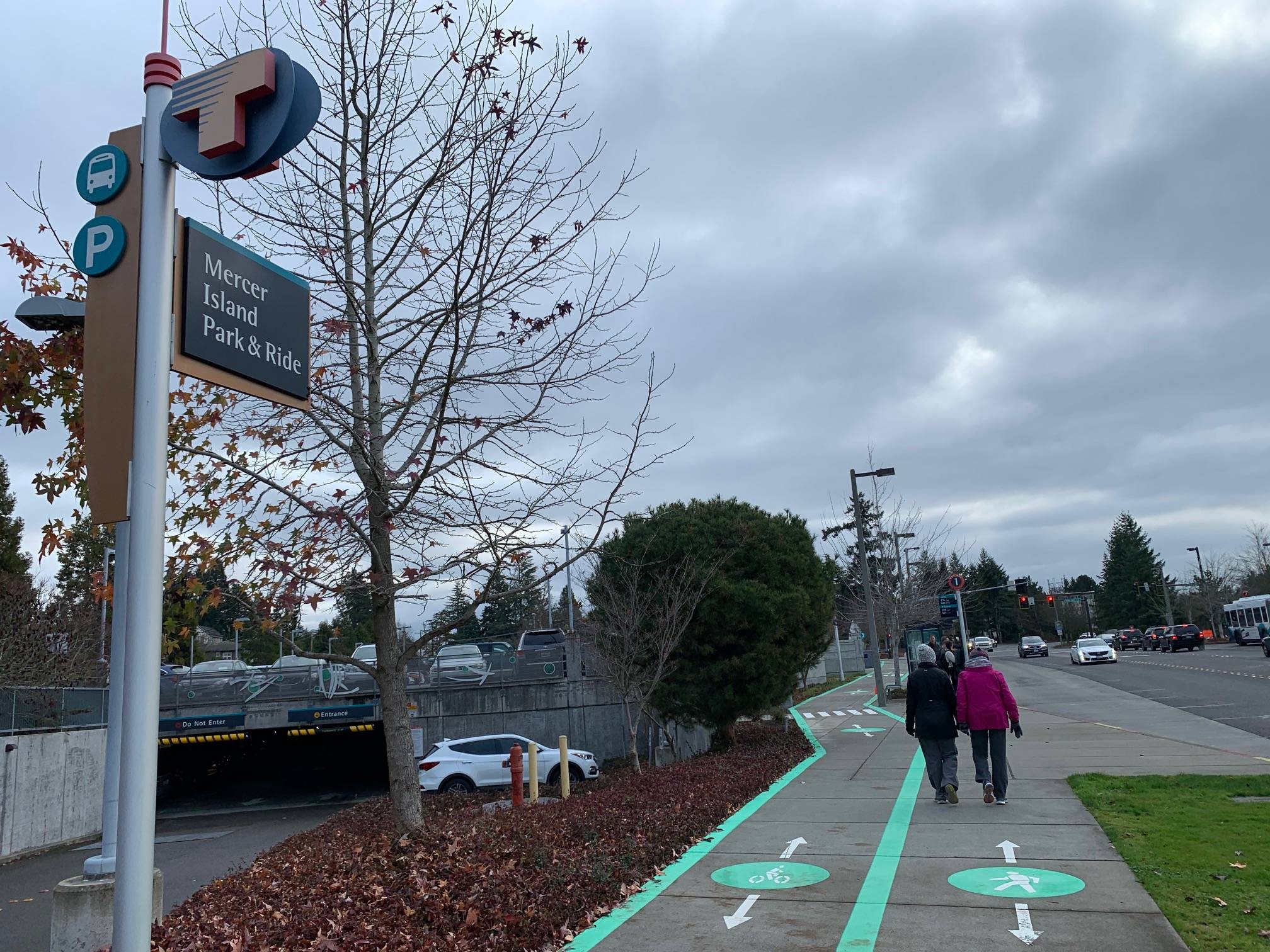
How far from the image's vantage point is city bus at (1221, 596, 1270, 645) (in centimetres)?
5103

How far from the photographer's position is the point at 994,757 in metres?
9.91

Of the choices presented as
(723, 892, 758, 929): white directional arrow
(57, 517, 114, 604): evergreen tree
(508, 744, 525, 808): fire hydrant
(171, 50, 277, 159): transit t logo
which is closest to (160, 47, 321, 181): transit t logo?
(171, 50, 277, 159): transit t logo

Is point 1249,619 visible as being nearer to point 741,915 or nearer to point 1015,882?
point 1015,882

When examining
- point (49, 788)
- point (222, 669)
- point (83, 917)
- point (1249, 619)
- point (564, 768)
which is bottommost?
point (49, 788)

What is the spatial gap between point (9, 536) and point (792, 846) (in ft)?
137

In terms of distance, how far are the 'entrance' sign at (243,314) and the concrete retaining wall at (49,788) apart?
657 inches

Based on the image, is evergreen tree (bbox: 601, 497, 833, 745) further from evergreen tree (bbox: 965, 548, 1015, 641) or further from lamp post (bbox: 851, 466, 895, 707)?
evergreen tree (bbox: 965, 548, 1015, 641)

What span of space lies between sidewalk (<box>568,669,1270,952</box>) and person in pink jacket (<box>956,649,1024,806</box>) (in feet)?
0.93

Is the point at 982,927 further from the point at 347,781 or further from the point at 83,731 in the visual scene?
the point at 347,781

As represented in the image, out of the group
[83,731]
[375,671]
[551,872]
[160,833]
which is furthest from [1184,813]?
[83,731]

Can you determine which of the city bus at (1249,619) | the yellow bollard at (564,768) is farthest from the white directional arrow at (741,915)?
the city bus at (1249,619)

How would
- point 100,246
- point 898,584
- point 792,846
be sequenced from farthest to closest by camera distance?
point 898,584
point 792,846
point 100,246

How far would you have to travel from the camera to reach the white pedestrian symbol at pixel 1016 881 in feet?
21.6

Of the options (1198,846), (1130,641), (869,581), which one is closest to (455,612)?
(1198,846)
